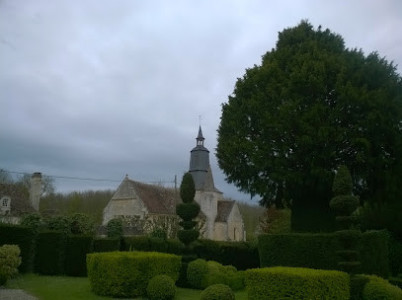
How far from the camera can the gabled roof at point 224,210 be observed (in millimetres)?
44206

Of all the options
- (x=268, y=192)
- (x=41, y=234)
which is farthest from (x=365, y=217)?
(x=41, y=234)

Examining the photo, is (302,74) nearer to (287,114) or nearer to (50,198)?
(287,114)

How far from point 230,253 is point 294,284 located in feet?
36.2

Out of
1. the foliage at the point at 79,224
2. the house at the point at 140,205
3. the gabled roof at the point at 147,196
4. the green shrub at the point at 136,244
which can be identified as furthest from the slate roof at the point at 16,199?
the green shrub at the point at 136,244

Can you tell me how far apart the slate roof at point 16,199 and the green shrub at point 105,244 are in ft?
63.2

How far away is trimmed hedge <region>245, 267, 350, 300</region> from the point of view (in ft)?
33.3

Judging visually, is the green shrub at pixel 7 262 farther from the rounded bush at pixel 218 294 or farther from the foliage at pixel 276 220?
the foliage at pixel 276 220

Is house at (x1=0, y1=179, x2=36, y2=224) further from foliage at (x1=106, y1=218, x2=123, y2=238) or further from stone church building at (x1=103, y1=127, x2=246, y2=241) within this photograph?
foliage at (x1=106, y1=218, x2=123, y2=238)

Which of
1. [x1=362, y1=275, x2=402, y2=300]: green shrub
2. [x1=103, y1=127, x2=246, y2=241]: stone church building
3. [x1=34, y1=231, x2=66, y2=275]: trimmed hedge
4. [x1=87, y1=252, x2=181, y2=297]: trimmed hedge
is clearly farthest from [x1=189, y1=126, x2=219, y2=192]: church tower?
[x1=362, y1=275, x2=402, y2=300]: green shrub

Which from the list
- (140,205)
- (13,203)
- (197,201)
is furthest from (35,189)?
(197,201)

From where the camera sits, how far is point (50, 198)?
5147cm

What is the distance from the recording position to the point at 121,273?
12.8 m

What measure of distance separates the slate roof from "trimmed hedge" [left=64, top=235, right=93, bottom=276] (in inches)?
762

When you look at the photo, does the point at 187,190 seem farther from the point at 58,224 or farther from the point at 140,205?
the point at 140,205
